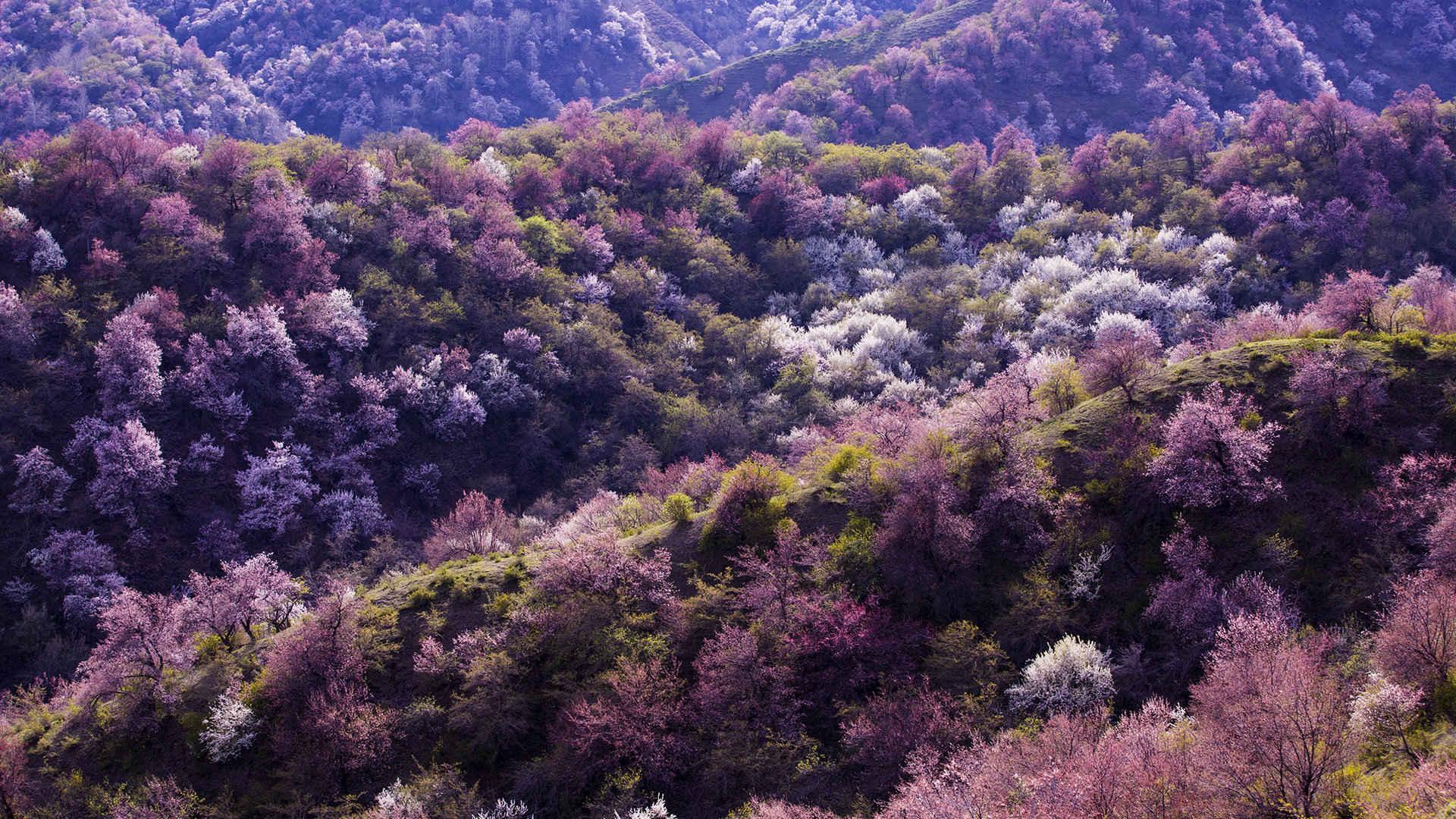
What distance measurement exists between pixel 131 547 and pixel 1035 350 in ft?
152

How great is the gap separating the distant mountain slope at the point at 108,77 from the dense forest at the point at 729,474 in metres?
40.8

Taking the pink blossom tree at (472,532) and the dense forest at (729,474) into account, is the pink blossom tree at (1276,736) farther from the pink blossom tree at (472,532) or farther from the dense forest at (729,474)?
the pink blossom tree at (472,532)

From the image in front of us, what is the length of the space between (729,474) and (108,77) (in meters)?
93.3

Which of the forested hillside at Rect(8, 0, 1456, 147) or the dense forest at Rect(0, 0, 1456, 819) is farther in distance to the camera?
the forested hillside at Rect(8, 0, 1456, 147)

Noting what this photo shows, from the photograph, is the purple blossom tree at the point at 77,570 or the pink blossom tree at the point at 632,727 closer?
the pink blossom tree at the point at 632,727

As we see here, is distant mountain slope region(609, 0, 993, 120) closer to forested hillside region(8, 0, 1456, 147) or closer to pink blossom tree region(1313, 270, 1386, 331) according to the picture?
forested hillside region(8, 0, 1456, 147)

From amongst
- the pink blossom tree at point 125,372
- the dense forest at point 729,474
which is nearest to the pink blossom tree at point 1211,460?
the dense forest at point 729,474

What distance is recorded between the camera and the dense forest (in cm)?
2192

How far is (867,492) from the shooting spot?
29.0 metres

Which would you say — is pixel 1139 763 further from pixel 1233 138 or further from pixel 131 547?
pixel 1233 138

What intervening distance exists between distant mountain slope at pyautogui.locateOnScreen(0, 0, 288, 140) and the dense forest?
40.8 metres

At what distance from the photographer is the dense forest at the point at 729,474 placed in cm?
2192

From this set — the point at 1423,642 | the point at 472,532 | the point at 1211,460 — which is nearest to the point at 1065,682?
the point at 1423,642

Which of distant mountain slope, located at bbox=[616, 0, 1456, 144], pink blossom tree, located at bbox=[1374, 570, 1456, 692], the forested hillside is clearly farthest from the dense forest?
the forested hillside
